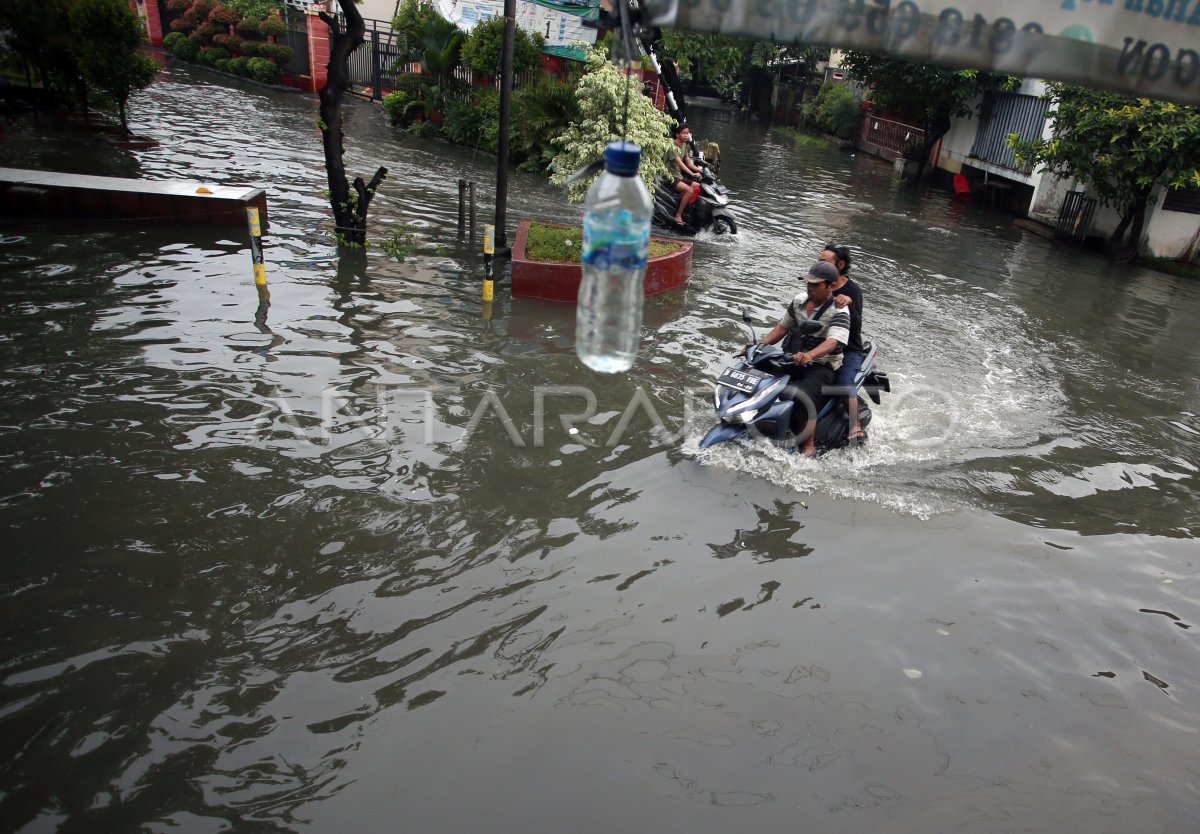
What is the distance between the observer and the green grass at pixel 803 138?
3475cm

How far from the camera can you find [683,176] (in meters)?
14.3

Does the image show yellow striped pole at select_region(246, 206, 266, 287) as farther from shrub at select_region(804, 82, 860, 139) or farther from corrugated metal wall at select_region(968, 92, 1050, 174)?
shrub at select_region(804, 82, 860, 139)

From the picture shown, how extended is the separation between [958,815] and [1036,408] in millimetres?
6120

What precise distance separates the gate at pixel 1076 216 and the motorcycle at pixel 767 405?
14343 mm

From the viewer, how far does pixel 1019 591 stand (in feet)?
17.4

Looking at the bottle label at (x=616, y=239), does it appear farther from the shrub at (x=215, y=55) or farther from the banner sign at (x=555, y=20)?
the shrub at (x=215, y=55)

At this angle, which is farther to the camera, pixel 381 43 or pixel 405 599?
pixel 381 43

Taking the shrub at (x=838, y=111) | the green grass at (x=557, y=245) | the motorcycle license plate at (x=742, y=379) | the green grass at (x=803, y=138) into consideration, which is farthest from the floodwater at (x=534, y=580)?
the shrub at (x=838, y=111)

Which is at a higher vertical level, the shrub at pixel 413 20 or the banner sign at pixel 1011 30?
the shrub at pixel 413 20

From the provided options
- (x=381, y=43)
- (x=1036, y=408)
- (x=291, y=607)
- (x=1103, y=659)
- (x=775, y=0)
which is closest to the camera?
(x=775, y=0)

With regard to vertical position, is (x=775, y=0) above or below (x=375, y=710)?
above

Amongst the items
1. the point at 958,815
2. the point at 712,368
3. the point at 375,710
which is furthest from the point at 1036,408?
the point at 375,710

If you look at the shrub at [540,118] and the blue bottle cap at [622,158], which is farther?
the shrub at [540,118]

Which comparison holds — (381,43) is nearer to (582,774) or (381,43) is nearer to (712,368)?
(712,368)
